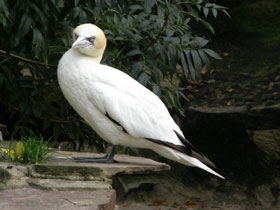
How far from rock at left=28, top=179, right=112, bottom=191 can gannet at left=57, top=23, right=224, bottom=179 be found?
0.46m

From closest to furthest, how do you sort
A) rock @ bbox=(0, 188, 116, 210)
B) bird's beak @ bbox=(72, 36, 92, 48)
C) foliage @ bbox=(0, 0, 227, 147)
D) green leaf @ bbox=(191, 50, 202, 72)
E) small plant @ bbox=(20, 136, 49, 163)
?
rock @ bbox=(0, 188, 116, 210)
small plant @ bbox=(20, 136, 49, 163)
bird's beak @ bbox=(72, 36, 92, 48)
foliage @ bbox=(0, 0, 227, 147)
green leaf @ bbox=(191, 50, 202, 72)

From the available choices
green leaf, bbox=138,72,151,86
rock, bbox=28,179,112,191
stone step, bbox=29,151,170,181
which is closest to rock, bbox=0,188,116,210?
rock, bbox=28,179,112,191

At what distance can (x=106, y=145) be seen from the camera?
21.0 ft

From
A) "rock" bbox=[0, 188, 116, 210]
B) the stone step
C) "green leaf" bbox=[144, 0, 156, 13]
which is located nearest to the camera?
"rock" bbox=[0, 188, 116, 210]

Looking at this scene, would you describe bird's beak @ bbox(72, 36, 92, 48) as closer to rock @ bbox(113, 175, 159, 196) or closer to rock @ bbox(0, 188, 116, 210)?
rock @ bbox(0, 188, 116, 210)

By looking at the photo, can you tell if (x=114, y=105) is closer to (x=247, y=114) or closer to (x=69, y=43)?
(x=69, y=43)

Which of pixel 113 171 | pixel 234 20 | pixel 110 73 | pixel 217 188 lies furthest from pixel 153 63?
pixel 234 20

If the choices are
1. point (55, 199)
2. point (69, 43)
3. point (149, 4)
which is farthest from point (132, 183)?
point (55, 199)

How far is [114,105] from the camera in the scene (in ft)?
12.2

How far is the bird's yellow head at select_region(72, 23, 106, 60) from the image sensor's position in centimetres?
375

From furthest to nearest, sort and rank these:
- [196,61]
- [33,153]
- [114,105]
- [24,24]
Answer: [196,61] → [24,24] → [114,105] → [33,153]

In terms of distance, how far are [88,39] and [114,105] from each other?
52 cm

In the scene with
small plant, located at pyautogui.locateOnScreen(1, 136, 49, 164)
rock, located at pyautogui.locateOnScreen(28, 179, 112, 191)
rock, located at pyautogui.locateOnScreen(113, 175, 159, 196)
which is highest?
small plant, located at pyautogui.locateOnScreen(1, 136, 49, 164)

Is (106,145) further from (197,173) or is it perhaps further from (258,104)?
(258,104)
